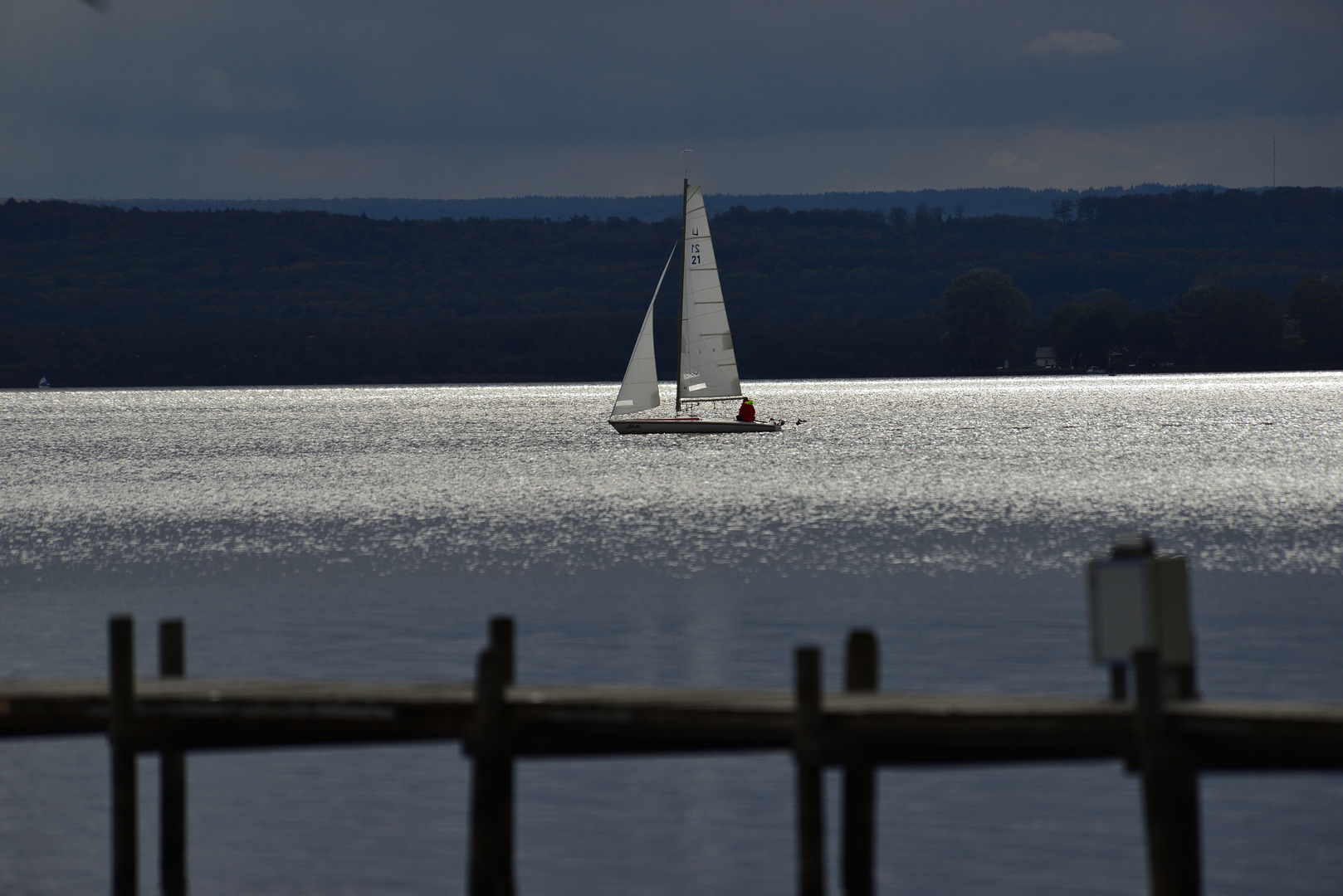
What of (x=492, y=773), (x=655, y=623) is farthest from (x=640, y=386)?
(x=492, y=773)

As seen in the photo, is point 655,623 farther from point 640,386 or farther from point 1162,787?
point 640,386

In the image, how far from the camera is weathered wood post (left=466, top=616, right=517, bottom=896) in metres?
16.3

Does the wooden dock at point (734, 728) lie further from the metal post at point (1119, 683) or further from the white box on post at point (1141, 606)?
the metal post at point (1119, 683)

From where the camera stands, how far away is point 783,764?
77.9 ft

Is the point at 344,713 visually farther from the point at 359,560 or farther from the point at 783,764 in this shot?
the point at 359,560

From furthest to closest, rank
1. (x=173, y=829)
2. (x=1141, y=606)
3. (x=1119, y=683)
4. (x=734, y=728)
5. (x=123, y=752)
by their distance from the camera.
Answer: (x=173, y=829) < (x=123, y=752) < (x=1119, y=683) < (x=734, y=728) < (x=1141, y=606)

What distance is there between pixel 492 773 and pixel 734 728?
242 centimetres

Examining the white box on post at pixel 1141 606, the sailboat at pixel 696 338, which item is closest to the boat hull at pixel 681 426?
the sailboat at pixel 696 338

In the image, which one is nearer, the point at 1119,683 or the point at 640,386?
the point at 1119,683

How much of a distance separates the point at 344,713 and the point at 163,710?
2004 millimetres

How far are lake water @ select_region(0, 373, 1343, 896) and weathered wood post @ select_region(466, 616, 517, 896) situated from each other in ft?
5.77

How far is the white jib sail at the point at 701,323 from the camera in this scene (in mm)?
88750

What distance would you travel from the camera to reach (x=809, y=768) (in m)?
15.7

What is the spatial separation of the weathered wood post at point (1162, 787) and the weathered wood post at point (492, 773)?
19.4 feet
